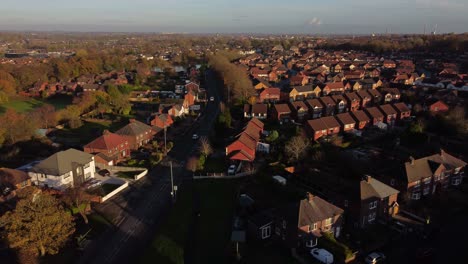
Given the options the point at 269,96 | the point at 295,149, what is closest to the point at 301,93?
the point at 269,96

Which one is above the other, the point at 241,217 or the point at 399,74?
the point at 399,74

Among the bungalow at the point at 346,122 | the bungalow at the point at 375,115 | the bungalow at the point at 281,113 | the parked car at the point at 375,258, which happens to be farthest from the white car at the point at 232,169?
the bungalow at the point at 375,115

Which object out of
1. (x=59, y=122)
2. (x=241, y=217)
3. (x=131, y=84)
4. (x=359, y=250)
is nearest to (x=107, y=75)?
(x=131, y=84)

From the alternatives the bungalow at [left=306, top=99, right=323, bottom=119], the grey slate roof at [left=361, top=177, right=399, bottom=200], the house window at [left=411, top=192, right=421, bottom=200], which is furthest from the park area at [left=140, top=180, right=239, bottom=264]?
the bungalow at [left=306, top=99, right=323, bottom=119]

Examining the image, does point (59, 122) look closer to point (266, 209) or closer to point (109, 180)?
point (109, 180)

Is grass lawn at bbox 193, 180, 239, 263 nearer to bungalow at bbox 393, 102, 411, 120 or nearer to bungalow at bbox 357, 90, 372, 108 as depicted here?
bungalow at bbox 393, 102, 411, 120

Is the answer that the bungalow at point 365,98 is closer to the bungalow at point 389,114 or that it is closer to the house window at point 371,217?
the bungalow at point 389,114

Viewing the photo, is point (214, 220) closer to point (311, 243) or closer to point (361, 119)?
point (311, 243)
